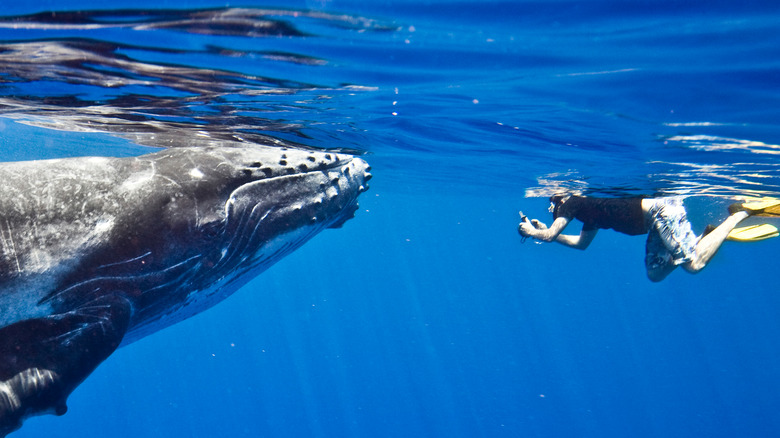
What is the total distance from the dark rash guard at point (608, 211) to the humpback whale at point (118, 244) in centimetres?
876

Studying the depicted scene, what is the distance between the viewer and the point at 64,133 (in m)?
16.1

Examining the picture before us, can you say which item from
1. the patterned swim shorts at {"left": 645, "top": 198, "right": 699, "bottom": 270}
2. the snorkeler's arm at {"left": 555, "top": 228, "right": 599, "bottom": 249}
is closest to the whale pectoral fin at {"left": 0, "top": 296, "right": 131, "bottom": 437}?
the patterned swim shorts at {"left": 645, "top": 198, "right": 699, "bottom": 270}

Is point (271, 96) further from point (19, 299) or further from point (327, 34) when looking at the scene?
point (19, 299)

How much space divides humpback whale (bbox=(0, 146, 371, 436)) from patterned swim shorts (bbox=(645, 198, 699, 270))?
30.0 ft

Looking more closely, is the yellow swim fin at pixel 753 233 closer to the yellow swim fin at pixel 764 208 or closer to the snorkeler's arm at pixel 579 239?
the yellow swim fin at pixel 764 208

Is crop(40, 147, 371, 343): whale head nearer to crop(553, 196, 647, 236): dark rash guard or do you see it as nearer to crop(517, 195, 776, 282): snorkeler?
crop(517, 195, 776, 282): snorkeler

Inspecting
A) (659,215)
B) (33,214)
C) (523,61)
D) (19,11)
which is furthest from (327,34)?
(659,215)

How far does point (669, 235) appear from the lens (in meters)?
11.4

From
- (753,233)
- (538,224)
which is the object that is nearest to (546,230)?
(538,224)

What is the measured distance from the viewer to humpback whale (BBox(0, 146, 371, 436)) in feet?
12.0

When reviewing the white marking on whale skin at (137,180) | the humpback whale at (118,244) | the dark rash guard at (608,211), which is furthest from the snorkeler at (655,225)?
the white marking on whale skin at (137,180)

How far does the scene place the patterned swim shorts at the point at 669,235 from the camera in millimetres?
11344

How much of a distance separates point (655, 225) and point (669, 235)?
0.46 metres

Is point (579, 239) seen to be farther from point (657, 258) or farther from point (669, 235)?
point (669, 235)
